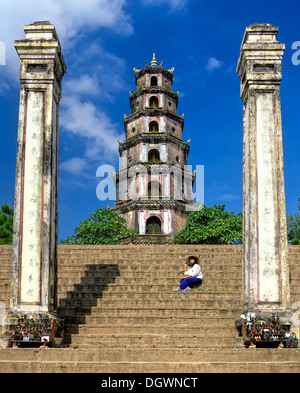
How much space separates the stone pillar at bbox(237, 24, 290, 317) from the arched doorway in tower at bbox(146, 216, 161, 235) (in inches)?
1210

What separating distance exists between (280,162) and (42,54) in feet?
15.7

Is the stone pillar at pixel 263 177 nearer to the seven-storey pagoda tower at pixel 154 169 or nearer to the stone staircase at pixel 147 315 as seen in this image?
the stone staircase at pixel 147 315

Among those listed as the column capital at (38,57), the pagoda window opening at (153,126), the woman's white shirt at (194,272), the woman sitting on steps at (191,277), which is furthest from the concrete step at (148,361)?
the pagoda window opening at (153,126)

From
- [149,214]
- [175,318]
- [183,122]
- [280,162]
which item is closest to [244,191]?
[280,162]

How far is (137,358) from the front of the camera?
6.86 meters

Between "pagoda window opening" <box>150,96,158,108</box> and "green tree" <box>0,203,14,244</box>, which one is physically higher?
"pagoda window opening" <box>150,96,158,108</box>

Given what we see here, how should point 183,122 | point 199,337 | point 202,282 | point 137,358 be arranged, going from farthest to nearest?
point 183,122 → point 202,282 → point 199,337 → point 137,358

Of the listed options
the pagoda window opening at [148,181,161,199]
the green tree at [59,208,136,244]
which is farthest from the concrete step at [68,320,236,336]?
the pagoda window opening at [148,181,161,199]

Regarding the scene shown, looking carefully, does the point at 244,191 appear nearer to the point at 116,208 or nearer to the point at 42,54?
the point at 42,54

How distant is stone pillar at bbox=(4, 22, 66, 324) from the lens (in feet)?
30.3

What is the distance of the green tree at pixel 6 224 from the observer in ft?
81.6

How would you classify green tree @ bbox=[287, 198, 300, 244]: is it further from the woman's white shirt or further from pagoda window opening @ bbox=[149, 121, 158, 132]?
the woman's white shirt

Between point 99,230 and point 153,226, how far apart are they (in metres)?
9.24

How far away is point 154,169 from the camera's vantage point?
40.9 meters
